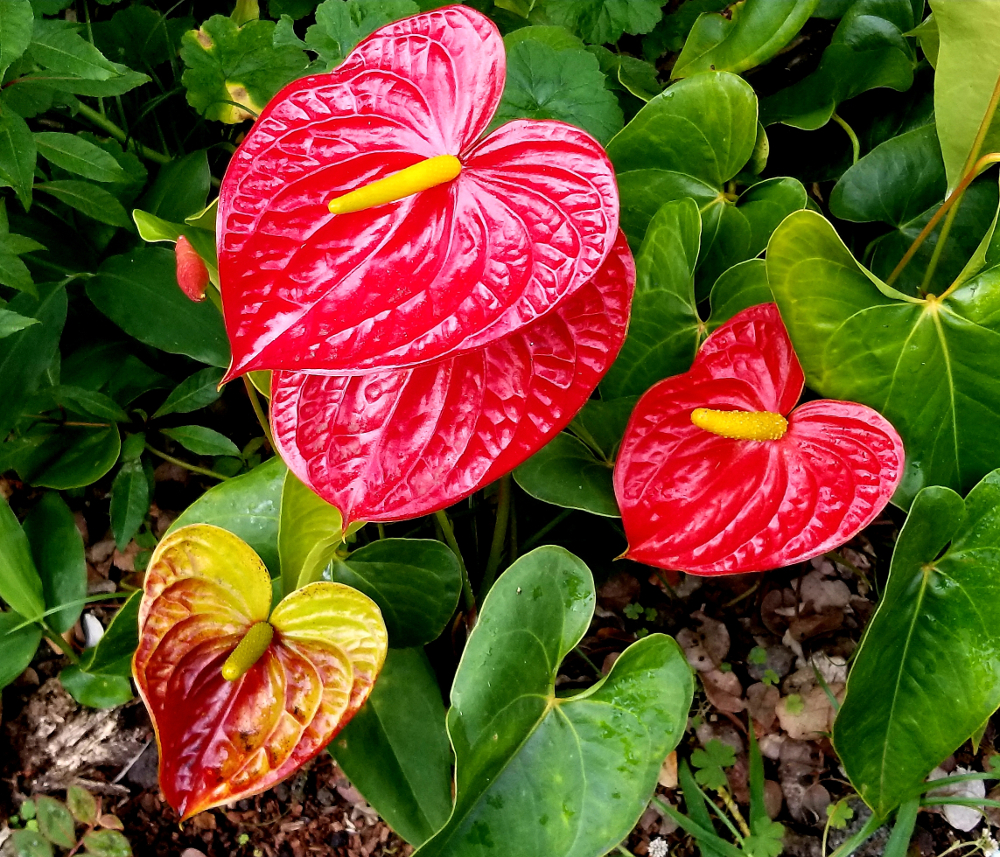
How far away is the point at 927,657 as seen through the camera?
75 cm

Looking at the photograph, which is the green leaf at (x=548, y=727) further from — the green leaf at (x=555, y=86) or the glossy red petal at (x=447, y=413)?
the green leaf at (x=555, y=86)

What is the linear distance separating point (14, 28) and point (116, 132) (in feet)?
1.42

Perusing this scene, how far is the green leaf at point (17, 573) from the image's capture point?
96 centimetres

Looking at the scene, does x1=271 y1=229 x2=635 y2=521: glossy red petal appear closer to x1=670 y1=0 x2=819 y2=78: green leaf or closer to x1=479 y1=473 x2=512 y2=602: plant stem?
x1=479 y1=473 x2=512 y2=602: plant stem

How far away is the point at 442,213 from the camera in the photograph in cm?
58

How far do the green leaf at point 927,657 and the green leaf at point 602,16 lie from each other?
0.63 meters

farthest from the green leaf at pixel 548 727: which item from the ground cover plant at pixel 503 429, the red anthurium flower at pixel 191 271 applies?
the red anthurium flower at pixel 191 271

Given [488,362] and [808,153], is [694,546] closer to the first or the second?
[488,362]

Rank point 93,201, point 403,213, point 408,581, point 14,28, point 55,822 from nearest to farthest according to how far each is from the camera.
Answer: point 403,213 → point 14,28 → point 408,581 → point 93,201 → point 55,822

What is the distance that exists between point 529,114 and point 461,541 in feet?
1.77

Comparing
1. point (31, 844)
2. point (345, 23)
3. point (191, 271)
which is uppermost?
point (345, 23)

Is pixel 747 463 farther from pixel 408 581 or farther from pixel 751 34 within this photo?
pixel 751 34

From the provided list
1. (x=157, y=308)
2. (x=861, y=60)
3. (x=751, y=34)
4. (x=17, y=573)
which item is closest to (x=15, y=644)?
(x=17, y=573)

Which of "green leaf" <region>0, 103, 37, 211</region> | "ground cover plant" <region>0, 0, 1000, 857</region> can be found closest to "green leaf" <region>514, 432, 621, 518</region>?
"ground cover plant" <region>0, 0, 1000, 857</region>
